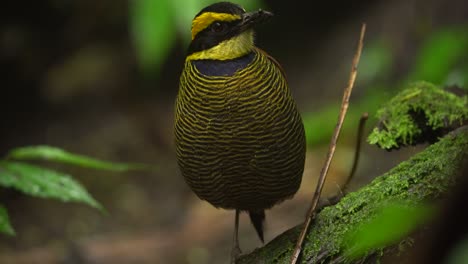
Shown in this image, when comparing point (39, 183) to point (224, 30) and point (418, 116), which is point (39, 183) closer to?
point (224, 30)

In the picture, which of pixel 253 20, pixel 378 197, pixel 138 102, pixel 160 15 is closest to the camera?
pixel 378 197

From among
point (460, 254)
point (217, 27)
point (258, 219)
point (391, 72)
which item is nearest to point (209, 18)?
point (217, 27)

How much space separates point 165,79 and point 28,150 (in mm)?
5165

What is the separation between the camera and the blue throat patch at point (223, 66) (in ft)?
9.15

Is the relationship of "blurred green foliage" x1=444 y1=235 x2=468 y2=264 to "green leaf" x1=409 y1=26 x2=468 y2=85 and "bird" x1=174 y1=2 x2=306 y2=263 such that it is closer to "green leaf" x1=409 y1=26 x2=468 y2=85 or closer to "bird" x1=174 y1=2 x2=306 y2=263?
"bird" x1=174 y1=2 x2=306 y2=263

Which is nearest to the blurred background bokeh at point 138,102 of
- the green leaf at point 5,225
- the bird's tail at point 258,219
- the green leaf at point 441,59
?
the green leaf at point 441,59

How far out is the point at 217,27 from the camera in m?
2.83

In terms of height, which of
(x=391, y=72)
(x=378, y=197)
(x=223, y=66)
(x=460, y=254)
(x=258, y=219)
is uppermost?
(x=460, y=254)

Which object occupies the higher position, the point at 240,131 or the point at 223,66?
the point at 223,66

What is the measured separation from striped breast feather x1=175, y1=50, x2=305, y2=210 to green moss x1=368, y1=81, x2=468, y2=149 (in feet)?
1.66

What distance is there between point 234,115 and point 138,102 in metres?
5.41

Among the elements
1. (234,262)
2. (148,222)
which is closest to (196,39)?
(234,262)

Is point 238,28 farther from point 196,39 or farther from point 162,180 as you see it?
point 162,180

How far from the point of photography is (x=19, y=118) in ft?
25.6
